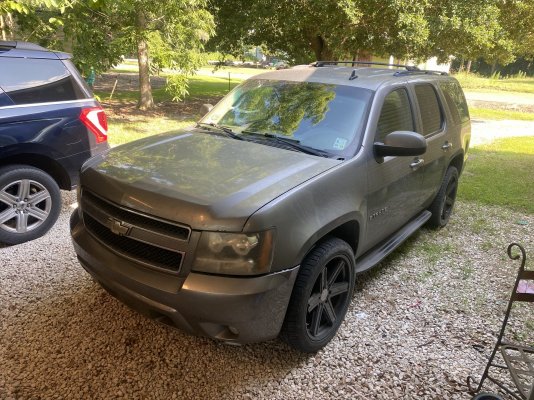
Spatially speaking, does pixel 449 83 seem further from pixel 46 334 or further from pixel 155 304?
pixel 46 334

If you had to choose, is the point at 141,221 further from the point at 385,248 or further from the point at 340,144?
the point at 385,248

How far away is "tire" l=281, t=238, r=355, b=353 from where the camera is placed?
257 cm

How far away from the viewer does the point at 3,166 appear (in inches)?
157

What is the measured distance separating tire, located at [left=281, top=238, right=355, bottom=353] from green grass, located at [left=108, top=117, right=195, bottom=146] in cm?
678

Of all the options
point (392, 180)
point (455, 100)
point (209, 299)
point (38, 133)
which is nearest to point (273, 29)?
point (455, 100)

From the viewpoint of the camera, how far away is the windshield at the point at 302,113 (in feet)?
10.5

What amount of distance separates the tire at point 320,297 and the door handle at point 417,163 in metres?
1.26

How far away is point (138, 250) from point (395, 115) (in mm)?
2420

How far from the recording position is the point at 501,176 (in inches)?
305

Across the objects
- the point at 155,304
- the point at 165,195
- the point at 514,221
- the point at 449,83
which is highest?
the point at 449,83

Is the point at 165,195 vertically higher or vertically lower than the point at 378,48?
lower

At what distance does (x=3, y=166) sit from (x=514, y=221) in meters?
6.03

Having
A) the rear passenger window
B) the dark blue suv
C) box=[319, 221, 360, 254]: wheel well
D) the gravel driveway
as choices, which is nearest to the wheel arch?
box=[319, 221, 360, 254]: wheel well

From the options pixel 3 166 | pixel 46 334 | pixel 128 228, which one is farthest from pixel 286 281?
pixel 3 166
